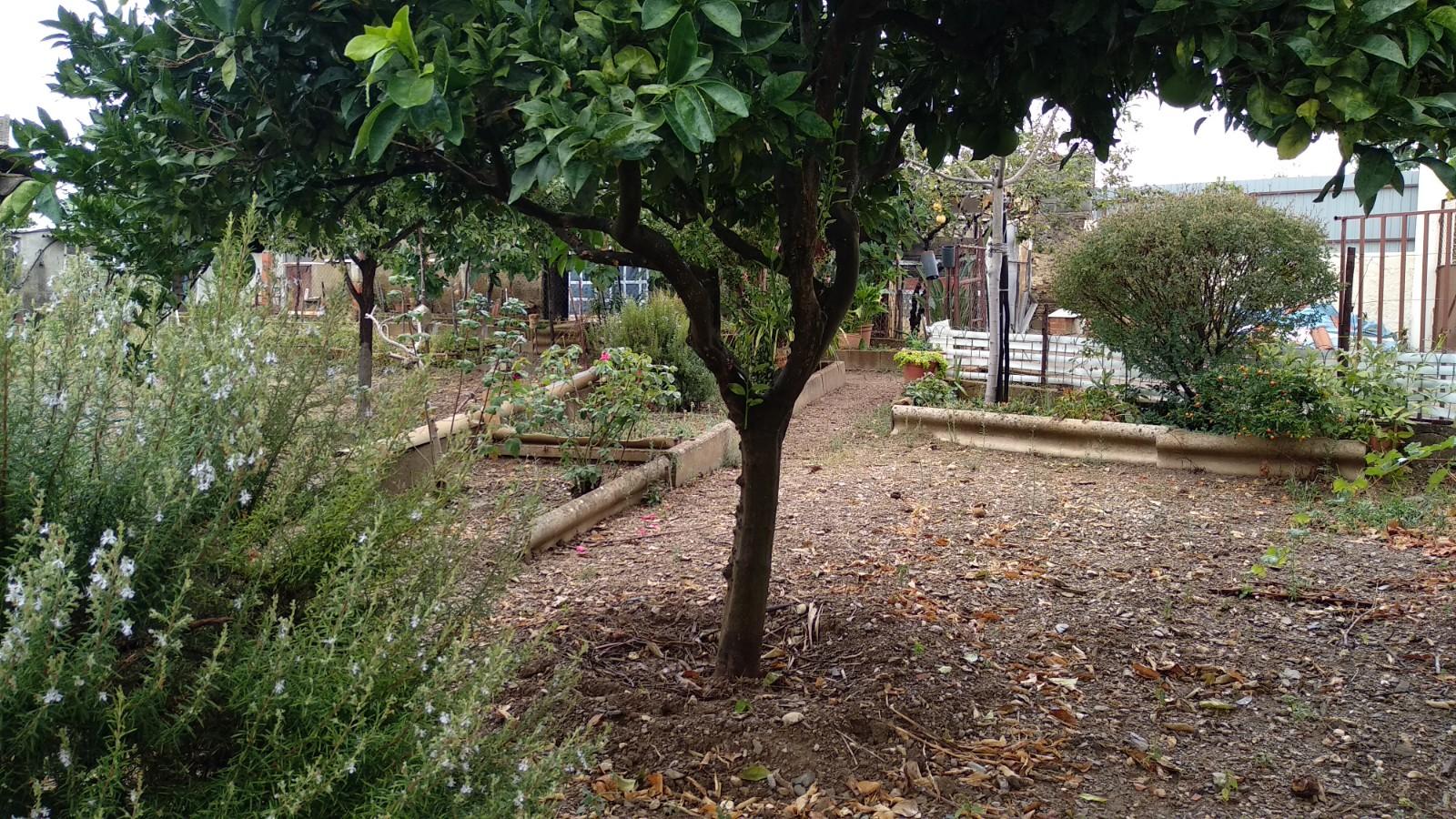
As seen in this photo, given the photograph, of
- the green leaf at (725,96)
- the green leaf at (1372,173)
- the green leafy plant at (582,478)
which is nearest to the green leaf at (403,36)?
the green leaf at (725,96)

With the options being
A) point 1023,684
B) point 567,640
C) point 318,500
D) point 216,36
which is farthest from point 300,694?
point 1023,684

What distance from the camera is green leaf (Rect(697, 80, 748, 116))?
1447mm

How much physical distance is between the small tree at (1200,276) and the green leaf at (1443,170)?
20.7 ft

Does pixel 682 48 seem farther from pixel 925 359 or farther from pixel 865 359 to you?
pixel 865 359

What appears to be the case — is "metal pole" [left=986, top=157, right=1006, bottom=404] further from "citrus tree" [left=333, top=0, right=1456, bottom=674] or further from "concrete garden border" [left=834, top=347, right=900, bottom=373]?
"citrus tree" [left=333, top=0, right=1456, bottom=674]

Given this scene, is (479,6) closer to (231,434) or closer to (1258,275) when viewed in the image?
(231,434)

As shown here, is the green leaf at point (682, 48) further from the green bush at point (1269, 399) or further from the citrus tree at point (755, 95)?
the green bush at point (1269, 399)

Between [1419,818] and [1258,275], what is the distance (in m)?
5.70

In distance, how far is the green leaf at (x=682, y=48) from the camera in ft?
4.87

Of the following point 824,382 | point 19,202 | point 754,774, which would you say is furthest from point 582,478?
point 824,382

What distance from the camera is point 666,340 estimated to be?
Result: 10.1 meters

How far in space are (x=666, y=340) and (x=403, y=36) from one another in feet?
28.2

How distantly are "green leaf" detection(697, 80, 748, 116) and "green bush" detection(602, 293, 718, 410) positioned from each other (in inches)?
311

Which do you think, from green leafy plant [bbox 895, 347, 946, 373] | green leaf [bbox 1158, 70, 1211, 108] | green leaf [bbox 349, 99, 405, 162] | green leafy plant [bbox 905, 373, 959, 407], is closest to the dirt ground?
green leaf [bbox 349, 99, 405, 162]
